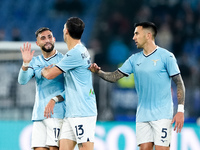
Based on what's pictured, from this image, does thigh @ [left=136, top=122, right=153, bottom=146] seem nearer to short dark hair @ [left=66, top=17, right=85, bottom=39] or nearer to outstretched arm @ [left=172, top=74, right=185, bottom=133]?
outstretched arm @ [left=172, top=74, right=185, bottom=133]

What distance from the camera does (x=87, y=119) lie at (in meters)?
6.14

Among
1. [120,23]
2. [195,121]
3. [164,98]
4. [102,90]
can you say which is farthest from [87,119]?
[120,23]

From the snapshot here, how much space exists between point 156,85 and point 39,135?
1.58 meters

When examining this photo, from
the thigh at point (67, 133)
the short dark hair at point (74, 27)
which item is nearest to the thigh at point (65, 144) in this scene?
the thigh at point (67, 133)

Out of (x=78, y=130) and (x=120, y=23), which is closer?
(x=78, y=130)

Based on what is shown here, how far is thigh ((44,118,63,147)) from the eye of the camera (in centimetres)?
627

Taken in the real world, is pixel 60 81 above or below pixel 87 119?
above

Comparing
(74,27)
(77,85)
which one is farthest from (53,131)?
(74,27)

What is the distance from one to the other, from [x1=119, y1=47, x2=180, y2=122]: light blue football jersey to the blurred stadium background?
3406 millimetres

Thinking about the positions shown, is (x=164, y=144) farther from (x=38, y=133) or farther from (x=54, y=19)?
(x=54, y=19)

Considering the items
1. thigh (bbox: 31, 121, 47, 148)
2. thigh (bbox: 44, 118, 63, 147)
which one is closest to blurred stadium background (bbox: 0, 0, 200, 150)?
thigh (bbox: 31, 121, 47, 148)

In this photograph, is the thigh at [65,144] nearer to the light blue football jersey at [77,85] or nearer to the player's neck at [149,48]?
the light blue football jersey at [77,85]

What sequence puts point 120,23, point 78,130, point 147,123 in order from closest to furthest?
point 78,130 → point 147,123 → point 120,23

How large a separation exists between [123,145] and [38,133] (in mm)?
3665
